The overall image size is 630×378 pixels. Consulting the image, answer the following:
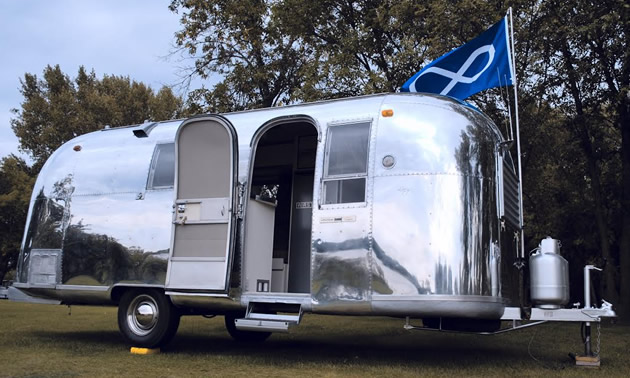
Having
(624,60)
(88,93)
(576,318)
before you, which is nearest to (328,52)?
(624,60)

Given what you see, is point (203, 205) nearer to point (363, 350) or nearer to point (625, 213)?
point (363, 350)

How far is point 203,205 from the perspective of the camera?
7.98 metres

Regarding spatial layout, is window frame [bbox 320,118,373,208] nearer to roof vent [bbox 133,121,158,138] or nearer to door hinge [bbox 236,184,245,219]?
door hinge [bbox 236,184,245,219]

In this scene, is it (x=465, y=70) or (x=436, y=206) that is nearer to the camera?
(x=436, y=206)

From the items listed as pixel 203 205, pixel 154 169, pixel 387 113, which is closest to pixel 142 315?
pixel 203 205

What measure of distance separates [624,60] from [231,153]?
9.57 meters

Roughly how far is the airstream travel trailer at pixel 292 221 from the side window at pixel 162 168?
0.02 m

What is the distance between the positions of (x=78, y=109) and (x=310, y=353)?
26094mm

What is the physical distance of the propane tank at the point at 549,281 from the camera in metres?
6.82

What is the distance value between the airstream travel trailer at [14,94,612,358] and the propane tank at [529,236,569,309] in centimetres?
2

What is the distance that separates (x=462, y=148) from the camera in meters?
7.00

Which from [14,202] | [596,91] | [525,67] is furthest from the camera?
[14,202]

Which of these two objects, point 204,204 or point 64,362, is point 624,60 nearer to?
point 204,204

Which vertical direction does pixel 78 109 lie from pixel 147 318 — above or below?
above
